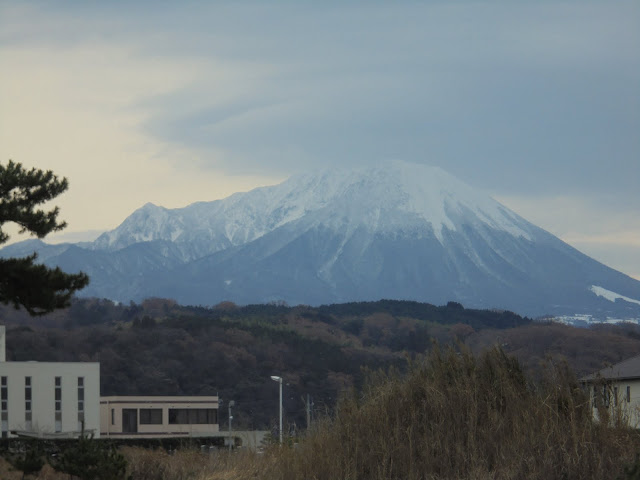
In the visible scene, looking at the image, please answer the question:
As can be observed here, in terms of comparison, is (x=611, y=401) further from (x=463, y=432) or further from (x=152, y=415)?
→ (x=152, y=415)

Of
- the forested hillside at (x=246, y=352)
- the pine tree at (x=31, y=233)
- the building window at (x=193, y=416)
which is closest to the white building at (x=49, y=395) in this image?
the building window at (x=193, y=416)

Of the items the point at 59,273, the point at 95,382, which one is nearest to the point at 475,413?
the point at 59,273

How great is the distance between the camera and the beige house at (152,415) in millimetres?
79875

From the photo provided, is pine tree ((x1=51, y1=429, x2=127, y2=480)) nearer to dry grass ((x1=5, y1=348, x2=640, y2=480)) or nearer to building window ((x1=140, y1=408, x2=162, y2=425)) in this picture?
dry grass ((x1=5, y1=348, x2=640, y2=480))

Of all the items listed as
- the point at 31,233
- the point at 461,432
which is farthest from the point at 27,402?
the point at 461,432

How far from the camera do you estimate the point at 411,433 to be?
42.1ft

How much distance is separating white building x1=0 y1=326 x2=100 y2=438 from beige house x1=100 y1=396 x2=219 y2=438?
429 inches

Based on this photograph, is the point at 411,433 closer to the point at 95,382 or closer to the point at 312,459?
the point at 312,459

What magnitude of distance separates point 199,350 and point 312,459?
103 meters

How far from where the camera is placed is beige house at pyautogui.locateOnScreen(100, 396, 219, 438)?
79.9 m

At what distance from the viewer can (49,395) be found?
67.8 m

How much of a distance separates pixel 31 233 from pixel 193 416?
63.0 m

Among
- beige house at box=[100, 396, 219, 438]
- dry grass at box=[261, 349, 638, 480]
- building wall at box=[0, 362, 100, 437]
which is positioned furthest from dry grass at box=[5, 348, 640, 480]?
beige house at box=[100, 396, 219, 438]

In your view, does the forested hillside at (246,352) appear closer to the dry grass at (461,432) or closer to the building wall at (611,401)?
the dry grass at (461,432)
